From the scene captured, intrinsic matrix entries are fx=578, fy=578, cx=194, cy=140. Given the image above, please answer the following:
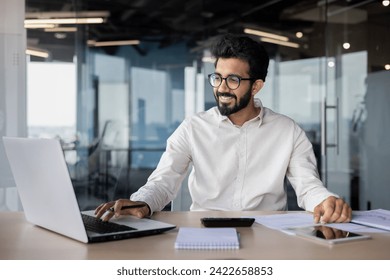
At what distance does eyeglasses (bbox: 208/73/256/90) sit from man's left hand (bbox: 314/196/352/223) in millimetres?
855

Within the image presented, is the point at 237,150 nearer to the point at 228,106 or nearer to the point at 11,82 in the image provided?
the point at 228,106

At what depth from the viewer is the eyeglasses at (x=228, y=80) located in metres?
2.63

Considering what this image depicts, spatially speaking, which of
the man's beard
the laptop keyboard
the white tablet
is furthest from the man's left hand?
the man's beard

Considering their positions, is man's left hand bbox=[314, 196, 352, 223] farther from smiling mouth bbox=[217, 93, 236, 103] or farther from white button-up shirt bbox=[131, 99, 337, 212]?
smiling mouth bbox=[217, 93, 236, 103]

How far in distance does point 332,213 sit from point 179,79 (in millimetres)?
4450

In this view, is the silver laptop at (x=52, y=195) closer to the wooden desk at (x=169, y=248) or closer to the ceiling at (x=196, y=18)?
the wooden desk at (x=169, y=248)

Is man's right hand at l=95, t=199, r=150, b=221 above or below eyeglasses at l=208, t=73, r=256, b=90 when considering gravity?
below

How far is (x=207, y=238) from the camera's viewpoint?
1.61 metres

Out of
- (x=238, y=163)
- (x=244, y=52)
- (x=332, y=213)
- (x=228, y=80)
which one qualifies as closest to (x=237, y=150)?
(x=238, y=163)

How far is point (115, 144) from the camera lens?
20.3 feet

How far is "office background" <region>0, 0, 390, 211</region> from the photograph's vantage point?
18.0 ft
